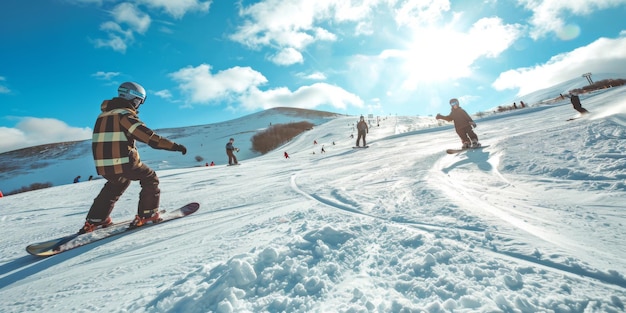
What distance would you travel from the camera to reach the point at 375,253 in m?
1.89

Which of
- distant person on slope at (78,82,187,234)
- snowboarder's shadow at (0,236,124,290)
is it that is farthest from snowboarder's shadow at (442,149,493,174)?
snowboarder's shadow at (0,236,124,290)

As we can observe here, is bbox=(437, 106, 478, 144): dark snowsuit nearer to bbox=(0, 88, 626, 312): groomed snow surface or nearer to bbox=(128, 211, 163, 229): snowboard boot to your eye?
bbox=(0, 88, 626, 312): groomed snow surface

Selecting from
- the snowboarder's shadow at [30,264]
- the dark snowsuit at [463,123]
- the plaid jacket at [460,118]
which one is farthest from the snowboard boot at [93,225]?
the plaid jacket at [460,118]

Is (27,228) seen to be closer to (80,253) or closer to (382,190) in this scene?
(80,253)

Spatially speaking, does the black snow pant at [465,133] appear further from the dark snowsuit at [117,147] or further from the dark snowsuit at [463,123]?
the dark snowsuit at [117,147]

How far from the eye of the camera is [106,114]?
3410 millimetres

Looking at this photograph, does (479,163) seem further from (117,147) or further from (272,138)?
(272,138)

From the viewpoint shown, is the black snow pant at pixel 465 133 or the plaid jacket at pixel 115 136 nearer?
the plaid jacket at pixel 115 136

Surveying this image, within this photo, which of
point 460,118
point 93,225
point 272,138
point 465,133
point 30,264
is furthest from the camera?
point 272,138

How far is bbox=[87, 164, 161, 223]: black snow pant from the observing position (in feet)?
11.6

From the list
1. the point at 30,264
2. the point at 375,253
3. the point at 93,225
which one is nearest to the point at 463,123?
the point at 375,253

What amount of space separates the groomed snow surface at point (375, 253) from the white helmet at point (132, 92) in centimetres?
180

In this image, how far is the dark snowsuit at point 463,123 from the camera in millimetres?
7965

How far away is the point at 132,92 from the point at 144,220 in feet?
5.80
